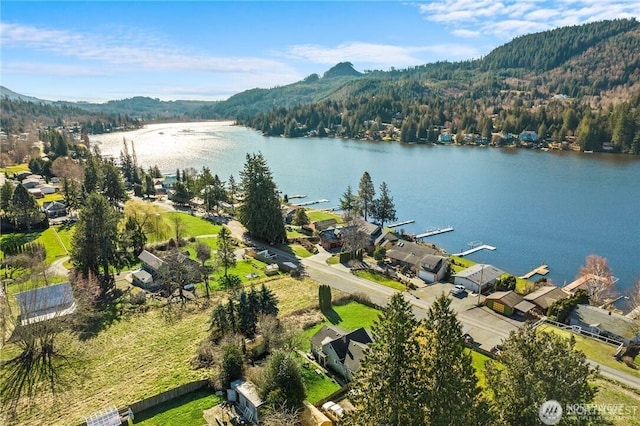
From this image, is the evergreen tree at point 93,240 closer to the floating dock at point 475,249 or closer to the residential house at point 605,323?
the residential house at point 605,323

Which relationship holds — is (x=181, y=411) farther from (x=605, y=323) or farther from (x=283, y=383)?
(x=605, y=323)

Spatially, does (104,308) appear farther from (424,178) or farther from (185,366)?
(424,178)

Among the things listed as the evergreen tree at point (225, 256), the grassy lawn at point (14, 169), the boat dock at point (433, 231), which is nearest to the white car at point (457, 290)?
the boat dock at point (433, 231)

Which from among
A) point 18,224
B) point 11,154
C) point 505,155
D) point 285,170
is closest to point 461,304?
point 18,224

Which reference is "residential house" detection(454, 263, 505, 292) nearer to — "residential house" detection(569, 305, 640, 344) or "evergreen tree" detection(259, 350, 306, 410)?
"residential house" detection(569, 305, 640, 344)

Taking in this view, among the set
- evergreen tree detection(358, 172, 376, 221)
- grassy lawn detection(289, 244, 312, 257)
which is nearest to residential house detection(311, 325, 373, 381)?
grassy lawn detection(289, 244, 312, 257)

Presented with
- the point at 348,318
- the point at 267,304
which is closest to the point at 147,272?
the point at 267,304
